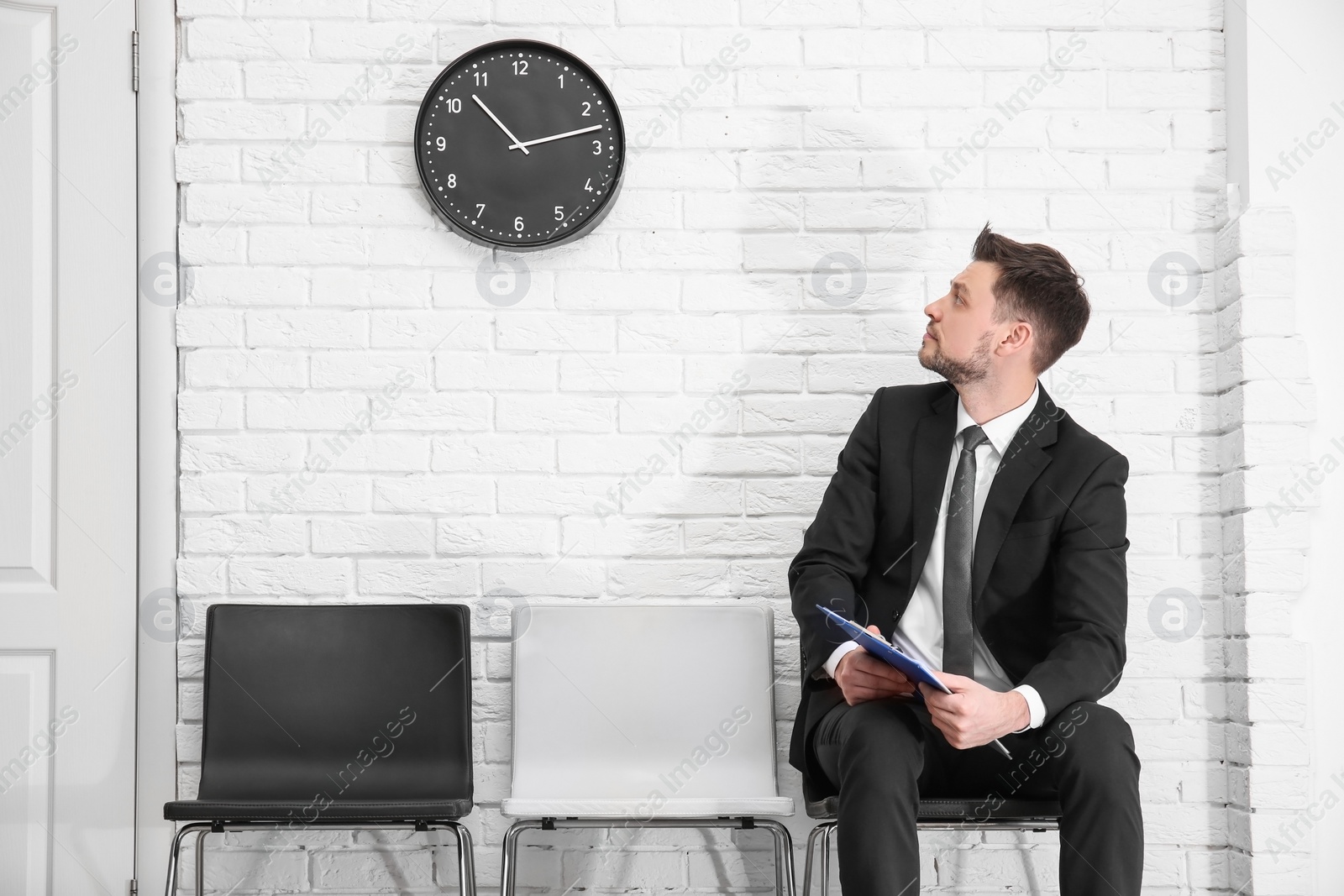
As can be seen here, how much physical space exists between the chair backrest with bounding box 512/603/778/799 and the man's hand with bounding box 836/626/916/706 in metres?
0.45

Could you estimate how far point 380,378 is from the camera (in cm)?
232

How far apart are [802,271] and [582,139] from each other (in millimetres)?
542

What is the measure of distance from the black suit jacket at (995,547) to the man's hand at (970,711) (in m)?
0.14

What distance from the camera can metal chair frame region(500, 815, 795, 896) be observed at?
1.91 meters

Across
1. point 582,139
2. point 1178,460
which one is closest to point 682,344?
point 582,139

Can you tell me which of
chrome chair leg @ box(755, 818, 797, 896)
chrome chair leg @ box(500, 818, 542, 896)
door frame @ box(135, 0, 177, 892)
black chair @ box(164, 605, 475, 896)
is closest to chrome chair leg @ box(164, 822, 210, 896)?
black chair @ box(164, 605, 475, 896)

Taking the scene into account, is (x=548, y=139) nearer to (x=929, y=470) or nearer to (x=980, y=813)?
(x=929, y=470)

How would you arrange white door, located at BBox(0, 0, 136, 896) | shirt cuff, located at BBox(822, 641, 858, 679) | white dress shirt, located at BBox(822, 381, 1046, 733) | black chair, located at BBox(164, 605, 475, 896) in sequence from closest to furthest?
shirt cuff, located at BBox(822, 641, 858, 679)
white dress shirt, located at BBox(822, 381, 1046, 733)
black chair, located at BBox(164, 605, 475, 896)
white door, located at BBox(0, 0, 136, 896)

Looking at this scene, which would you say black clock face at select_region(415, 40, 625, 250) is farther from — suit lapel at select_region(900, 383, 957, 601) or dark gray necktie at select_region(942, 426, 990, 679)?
dark gray necktie at select_region(942, 426, 990, 679)

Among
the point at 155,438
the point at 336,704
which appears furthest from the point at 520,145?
the point at 336,704

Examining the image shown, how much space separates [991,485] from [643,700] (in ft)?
2.60

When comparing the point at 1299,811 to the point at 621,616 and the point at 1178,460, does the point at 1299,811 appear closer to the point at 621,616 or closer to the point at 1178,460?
the point at 1178,460

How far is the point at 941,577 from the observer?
6.16 ft

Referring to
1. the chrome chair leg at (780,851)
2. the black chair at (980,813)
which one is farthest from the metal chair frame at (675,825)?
the black chair at (980,813)
